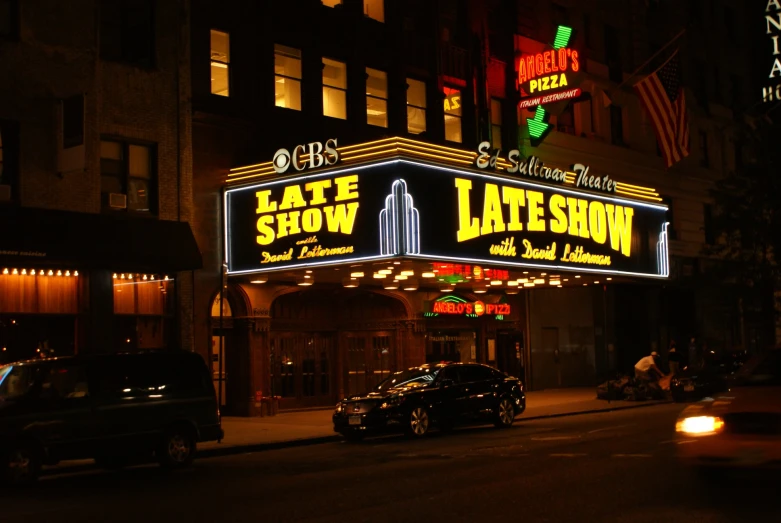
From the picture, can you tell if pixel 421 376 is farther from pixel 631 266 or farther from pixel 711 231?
pixel 711 231

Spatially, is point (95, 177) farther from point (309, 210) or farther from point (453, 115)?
point (453, 115)

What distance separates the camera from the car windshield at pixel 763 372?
13102mm

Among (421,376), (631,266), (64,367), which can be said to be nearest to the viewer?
(64,367)

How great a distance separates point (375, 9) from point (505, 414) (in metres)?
15.3

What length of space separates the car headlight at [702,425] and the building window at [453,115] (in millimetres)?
24142

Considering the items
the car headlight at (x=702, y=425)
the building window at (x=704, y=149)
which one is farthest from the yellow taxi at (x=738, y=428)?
the building window at (x=704, y=149)

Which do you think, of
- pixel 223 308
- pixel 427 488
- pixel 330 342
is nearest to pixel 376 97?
pixel 330 342

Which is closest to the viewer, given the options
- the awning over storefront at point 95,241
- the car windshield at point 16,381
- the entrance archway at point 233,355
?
the car windshield at point 16,381

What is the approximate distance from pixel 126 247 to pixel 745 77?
39332 mm

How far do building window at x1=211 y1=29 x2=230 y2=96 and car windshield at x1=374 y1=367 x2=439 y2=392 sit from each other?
10.2 meters

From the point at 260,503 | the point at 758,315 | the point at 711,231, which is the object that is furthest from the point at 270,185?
the point at 758,315

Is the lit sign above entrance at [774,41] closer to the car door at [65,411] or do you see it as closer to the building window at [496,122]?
the building window at [496,122]

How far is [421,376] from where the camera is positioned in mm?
23109

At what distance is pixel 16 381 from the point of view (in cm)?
1661
